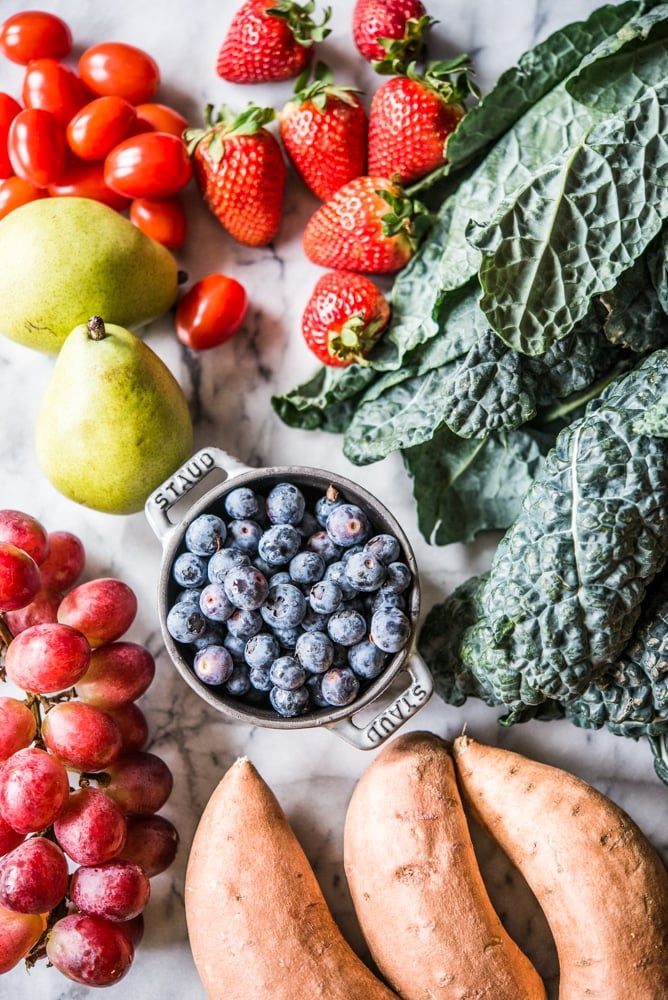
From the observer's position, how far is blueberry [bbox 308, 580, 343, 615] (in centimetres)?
111

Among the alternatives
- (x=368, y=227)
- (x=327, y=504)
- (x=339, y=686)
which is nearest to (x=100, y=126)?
(x=368, y=227)

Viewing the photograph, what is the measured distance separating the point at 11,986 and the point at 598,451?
1103mm

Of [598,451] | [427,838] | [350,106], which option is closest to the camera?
[598,451]

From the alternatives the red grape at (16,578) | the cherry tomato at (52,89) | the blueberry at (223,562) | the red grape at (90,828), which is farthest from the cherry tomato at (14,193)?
the red grape at (90,828)

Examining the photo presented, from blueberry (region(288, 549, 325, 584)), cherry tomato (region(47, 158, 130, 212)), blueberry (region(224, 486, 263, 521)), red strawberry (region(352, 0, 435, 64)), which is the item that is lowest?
blueberry (region(288, 549, 325, 584))

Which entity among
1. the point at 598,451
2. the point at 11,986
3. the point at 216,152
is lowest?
the point at 11,986

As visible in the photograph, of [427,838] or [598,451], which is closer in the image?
[598,451]

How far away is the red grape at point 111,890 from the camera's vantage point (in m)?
1.12

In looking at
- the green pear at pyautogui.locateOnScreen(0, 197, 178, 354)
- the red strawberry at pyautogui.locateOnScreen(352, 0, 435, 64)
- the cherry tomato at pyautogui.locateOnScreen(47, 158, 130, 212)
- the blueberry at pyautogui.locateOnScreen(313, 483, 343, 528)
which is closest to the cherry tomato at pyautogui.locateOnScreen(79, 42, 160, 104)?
the cherry tomato at pyautogui.locateOnScreen(47, 158, 130, 212)

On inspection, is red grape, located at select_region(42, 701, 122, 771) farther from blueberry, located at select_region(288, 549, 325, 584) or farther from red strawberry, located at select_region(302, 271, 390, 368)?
red strawberry, located at select_region(302, 271, 390, 368)

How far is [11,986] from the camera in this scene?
51.6 inches

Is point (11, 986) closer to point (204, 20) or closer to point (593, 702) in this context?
point (593, 702)

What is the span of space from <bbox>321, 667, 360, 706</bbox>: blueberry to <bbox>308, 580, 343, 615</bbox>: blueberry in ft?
0.25

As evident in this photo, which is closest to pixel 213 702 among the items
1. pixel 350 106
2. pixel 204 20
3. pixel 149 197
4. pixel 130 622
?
pixel 130 622
